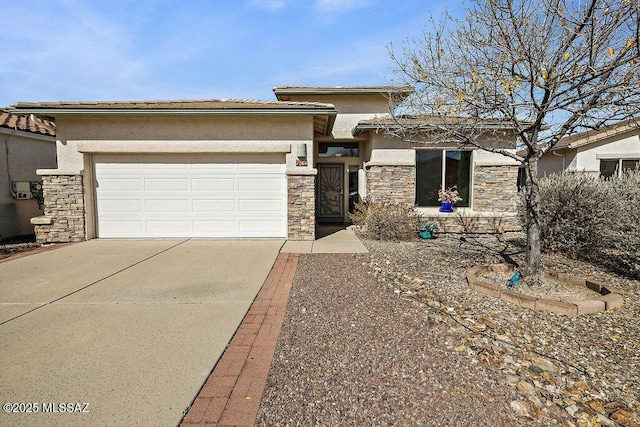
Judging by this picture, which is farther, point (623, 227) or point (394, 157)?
point (394, 157)

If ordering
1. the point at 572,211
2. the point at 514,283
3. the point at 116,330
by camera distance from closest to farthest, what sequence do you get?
1. the point at 116,330
2. the point at 514,283
3. the point at 572,211

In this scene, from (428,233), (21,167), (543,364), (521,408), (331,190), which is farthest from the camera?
(331,190)

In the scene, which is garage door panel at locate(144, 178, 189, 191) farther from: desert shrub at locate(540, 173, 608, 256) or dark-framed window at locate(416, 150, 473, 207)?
desert shrub at locate(540, 173, 608, 256)

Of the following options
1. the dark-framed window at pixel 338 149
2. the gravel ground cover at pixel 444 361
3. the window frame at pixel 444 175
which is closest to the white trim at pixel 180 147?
the dark-framed window at pixel 338 149

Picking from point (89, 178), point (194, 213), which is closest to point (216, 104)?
point (194, 213)

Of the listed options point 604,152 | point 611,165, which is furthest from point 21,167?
point 611,165

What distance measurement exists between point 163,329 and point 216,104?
22.8 feet

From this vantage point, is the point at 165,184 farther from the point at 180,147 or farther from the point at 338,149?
the point at 338,149

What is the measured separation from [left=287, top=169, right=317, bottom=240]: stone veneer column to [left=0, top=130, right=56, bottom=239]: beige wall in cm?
906

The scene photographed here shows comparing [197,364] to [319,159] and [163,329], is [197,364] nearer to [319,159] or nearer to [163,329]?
[163,329]

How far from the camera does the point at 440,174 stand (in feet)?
37.7

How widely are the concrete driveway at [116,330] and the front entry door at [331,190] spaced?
6.32 metres

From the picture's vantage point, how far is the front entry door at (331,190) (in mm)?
13516

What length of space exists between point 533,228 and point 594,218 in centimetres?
275
